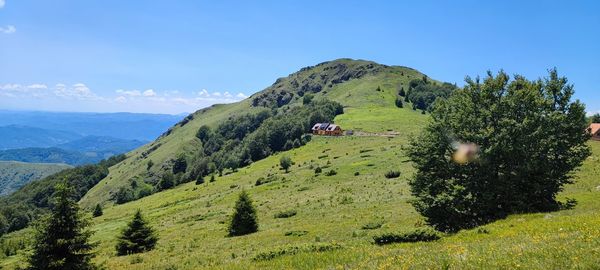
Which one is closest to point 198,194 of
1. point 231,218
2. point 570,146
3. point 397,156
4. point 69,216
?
point 397,156

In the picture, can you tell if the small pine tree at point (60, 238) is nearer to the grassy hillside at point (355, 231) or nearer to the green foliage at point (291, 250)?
the grassy hillside at point (355, 231)

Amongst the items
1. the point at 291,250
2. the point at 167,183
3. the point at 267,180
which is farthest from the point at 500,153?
the point at 167,183

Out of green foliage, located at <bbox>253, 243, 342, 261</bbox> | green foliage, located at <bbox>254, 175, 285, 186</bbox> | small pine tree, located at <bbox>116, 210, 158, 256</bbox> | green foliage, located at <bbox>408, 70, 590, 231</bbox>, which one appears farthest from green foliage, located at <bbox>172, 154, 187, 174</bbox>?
green foliage, located at <bbox>253, 243, 342, 261</bbox>

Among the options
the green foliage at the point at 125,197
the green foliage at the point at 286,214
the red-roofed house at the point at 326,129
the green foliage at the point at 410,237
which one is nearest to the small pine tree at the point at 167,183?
the green foliage at the point at 125,197

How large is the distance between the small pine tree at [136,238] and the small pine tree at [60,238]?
14.4 metres

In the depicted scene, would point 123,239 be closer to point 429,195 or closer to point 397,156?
point 429,195

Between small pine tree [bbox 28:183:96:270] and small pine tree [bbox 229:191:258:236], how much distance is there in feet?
62.2

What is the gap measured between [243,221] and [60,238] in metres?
20.4

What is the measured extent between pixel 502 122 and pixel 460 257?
1666 centimetres

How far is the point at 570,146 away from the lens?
97.6ft

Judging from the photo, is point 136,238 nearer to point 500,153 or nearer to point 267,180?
point 500,153

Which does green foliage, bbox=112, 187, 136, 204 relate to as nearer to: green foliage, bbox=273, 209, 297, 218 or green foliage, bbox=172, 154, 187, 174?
green foliage, bbox=172, 154, 187, 174

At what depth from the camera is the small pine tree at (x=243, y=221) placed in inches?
1679

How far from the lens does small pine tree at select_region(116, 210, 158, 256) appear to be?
39.0 metres
